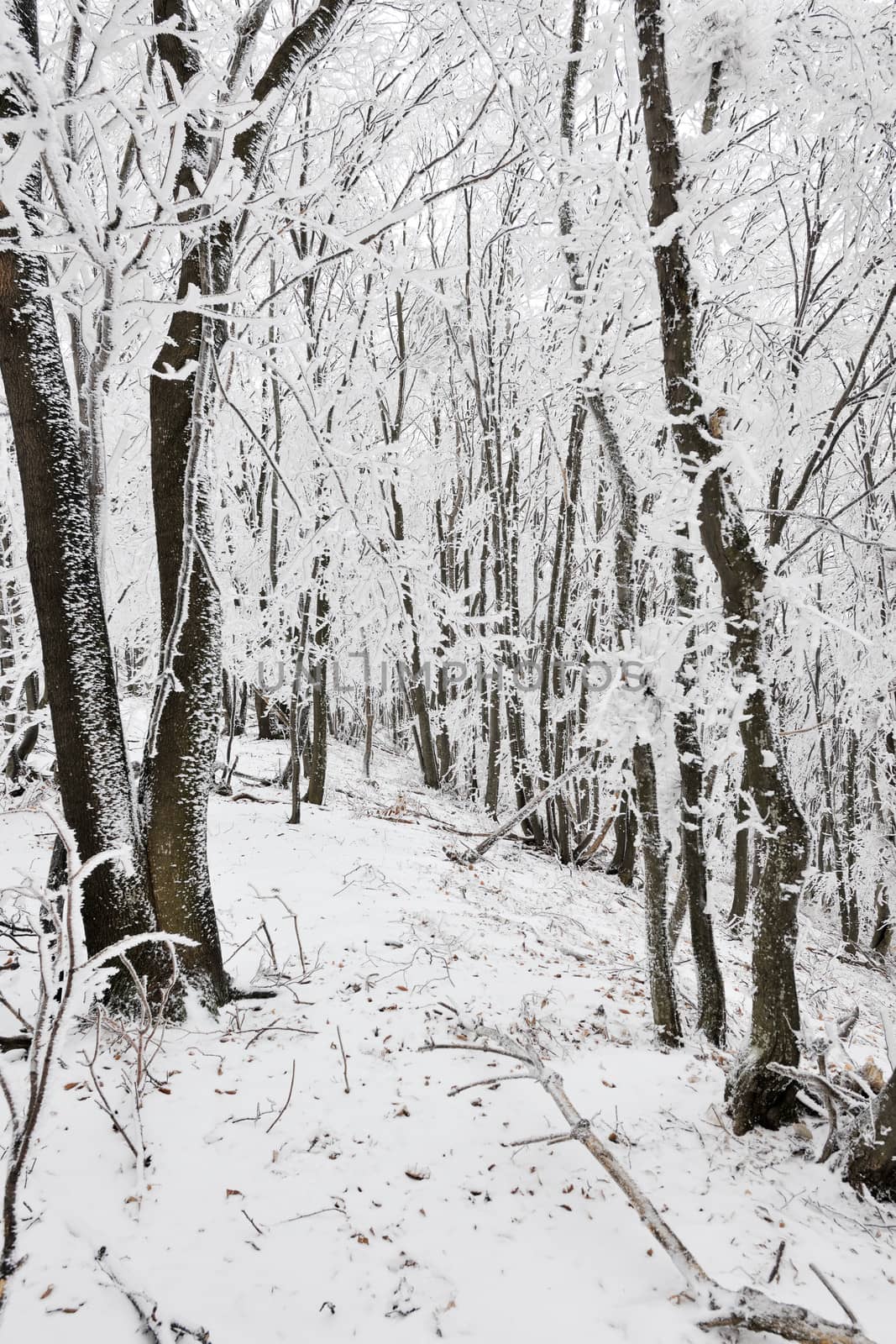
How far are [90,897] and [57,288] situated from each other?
2.50m

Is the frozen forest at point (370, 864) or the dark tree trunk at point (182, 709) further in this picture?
the dark tree trunk at point (182, 709)

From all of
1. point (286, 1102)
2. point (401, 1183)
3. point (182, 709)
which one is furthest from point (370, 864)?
point (401, 1183)

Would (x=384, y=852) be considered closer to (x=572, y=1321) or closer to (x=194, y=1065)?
(x=194, y=1065)

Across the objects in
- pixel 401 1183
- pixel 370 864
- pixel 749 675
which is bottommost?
pixel 370 864

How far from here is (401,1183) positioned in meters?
2.52

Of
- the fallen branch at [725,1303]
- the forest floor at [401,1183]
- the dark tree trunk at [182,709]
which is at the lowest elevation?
the forest floor at [401,1183]

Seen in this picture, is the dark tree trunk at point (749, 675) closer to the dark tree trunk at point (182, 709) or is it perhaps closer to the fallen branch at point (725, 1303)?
the fallen branch at point (725, 1303)

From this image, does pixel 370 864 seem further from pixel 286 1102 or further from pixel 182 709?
pixel 286 1102

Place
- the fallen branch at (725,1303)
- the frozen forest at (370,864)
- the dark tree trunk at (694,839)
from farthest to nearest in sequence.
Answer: the dark tree trunk at (694,839) < the frozen forest at (370,864) < the fallen branch at (725,1303)

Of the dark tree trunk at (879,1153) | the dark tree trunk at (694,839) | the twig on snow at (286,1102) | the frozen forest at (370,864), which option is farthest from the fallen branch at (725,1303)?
the dark tree trunk at (694,839)

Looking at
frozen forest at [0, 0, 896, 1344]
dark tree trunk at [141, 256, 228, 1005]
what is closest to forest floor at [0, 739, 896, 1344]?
frozen forest at [0, 0, 896, 1344]

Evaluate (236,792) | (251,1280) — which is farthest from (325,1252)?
(236,792)

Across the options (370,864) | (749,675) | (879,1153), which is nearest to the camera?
(879,1153)

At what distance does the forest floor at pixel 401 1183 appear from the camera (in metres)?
1.97
